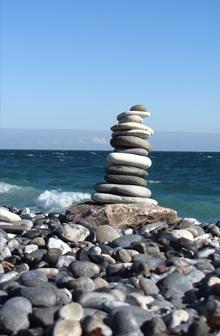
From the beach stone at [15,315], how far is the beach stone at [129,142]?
4.45 meters

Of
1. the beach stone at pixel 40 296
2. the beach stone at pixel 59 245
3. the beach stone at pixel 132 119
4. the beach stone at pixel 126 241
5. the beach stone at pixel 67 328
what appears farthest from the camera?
the beach stone at pixel 132 119

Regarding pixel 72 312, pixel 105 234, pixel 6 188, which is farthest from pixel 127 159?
pixel 6 188

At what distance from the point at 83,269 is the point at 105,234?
1690 millimetres

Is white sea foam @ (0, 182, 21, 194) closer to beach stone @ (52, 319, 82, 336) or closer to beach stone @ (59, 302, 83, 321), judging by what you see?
beach stone @ (59, 302, 83, 321)

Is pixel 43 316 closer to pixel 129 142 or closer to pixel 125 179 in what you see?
pixel 125 179

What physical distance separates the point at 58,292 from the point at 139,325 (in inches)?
29.7

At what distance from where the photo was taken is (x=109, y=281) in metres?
4.75

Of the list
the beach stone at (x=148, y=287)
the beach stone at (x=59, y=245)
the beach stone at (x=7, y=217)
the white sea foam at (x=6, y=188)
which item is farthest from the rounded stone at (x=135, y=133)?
the white sea foam at (x=6, y=188)

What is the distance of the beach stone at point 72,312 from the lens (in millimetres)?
Result: 3602

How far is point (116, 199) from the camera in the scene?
7.89 meters

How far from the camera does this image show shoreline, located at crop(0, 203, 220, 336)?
3.55 meters

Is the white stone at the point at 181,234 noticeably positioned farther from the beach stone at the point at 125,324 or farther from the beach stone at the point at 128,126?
the beach stone at the point at 125,324

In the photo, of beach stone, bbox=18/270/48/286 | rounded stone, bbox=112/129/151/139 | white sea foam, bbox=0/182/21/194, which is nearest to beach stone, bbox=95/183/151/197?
rounded stone, bbox=112/129/151/139

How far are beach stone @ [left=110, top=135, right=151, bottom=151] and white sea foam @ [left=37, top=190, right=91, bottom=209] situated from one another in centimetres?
847
